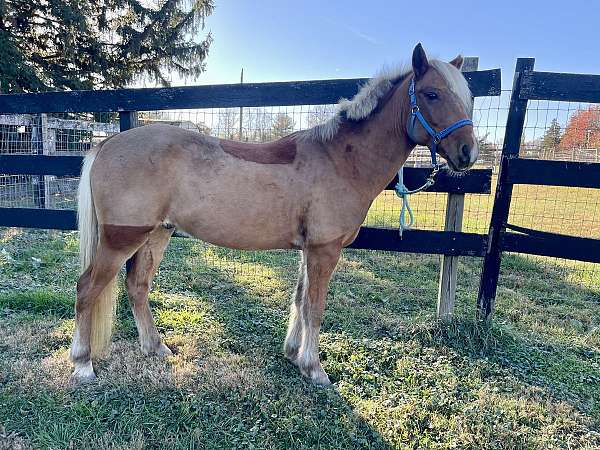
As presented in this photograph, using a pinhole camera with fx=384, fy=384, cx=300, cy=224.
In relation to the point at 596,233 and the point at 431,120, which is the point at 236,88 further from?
the point at 596,233

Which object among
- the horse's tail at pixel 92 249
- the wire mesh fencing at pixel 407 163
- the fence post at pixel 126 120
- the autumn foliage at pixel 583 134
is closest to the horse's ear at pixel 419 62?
the wire mesh fencing at pixel 407 163

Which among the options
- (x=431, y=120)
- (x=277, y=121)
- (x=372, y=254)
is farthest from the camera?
(x=372, y=254)

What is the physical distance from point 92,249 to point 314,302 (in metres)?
1.62

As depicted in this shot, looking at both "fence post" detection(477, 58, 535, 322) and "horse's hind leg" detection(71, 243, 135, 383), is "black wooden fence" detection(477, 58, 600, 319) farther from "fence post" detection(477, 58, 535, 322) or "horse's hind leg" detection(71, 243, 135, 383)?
"horse's hind leg" detection(71, 243, 135, 383)

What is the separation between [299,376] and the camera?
8.84 ft

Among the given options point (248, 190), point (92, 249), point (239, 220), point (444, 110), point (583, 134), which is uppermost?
point (583, 134)

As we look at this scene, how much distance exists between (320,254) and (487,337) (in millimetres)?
1631

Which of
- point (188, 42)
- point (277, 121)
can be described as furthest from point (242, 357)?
point (188, 42)

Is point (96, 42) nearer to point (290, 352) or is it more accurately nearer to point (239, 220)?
point (239, 220)

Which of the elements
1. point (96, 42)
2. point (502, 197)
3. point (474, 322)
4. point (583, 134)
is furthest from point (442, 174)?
point (96, 42)

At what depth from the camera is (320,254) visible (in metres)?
2.66

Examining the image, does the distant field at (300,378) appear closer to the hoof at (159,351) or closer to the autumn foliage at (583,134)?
the hoof at (159,351)

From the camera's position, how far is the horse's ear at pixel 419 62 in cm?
232

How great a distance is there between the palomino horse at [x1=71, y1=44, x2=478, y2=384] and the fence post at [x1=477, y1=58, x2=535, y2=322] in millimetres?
654
